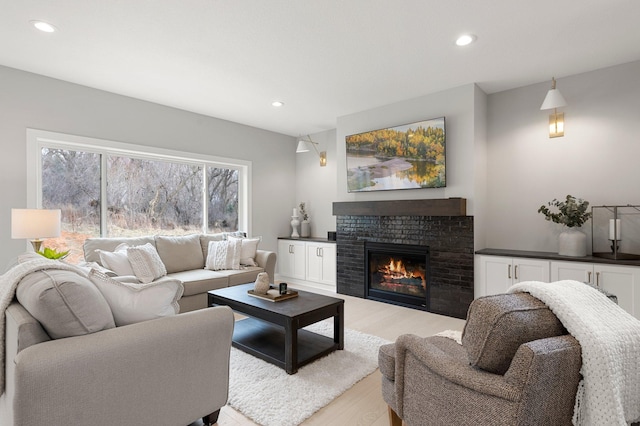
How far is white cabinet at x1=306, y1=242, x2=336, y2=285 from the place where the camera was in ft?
16.7

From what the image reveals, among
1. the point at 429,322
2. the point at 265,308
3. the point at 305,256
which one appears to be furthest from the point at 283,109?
the point at 429,322

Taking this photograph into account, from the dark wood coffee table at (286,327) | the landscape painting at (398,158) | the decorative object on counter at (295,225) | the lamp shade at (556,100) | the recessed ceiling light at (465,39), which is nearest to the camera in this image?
the dark wood coffee table at (286,327)

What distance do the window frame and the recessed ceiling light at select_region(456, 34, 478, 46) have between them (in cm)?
356

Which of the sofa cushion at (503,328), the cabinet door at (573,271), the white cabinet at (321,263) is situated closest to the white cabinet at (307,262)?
the white cabinet at (321,263)

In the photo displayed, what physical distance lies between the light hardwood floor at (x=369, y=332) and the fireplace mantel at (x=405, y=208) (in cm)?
118

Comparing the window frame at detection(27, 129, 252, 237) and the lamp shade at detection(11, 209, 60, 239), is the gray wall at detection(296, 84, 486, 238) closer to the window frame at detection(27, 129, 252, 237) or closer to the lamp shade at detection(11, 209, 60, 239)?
the window frame at detection(27, 129, 252, 237)

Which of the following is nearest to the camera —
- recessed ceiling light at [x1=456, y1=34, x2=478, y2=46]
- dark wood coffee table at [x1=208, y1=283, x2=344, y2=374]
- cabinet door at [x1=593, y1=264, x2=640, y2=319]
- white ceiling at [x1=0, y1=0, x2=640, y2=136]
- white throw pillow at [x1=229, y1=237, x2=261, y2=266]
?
white ceiling at [x1=0, y1=0, x2=640, y2=136]

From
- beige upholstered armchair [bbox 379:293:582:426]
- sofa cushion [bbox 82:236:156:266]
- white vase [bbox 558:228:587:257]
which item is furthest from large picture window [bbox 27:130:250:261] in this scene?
white vase [bbox 558:228:587:257]

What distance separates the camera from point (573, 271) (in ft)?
10.5

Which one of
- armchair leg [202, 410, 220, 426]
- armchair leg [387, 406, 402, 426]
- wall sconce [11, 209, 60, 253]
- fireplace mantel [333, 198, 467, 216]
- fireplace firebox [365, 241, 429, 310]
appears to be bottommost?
armchair leg [202, 410, 220, 426]

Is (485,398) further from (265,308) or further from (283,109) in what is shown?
(283,109)

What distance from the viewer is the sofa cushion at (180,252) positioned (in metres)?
3.99

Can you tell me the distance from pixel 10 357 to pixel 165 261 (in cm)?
255

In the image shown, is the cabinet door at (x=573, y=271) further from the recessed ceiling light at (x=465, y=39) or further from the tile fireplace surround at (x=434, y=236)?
the recessed ceiling light at (x=465, y=39)
